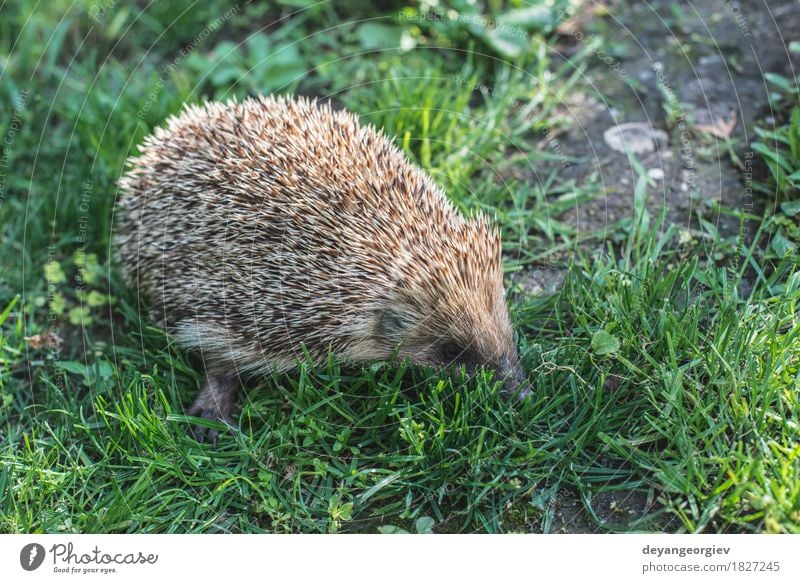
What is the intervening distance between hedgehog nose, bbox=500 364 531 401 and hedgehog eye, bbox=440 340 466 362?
9.6 inches

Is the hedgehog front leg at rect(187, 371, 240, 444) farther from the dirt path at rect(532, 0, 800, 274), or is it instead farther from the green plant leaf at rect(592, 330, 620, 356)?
the dirt path at rect(532, 0, 800, 274)

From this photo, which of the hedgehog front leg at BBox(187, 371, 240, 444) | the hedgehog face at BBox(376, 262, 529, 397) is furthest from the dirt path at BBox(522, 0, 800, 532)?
the hedgehog front leg at BBox(187, 371, 240, 444)

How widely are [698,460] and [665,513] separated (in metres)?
0.28

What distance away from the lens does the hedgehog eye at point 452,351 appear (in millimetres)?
3859

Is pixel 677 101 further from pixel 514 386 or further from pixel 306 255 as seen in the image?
pixel 306 255

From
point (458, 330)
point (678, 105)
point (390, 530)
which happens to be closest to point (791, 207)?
point (678, 105)

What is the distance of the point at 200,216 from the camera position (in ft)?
13.5

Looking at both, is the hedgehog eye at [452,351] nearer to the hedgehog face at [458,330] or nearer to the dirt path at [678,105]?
the hedgehog face at [458,330]

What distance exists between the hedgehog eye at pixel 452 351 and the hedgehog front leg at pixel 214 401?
3.88 feet

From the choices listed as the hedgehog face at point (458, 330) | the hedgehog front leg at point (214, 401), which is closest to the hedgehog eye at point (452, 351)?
the hedgehog face at point (458, 330)

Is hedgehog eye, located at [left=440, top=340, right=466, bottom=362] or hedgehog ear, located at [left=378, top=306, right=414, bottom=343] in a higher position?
hedgehog ear, located at [left=378, top=306, right=414, bottom=343]

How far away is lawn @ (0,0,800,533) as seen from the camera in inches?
141
